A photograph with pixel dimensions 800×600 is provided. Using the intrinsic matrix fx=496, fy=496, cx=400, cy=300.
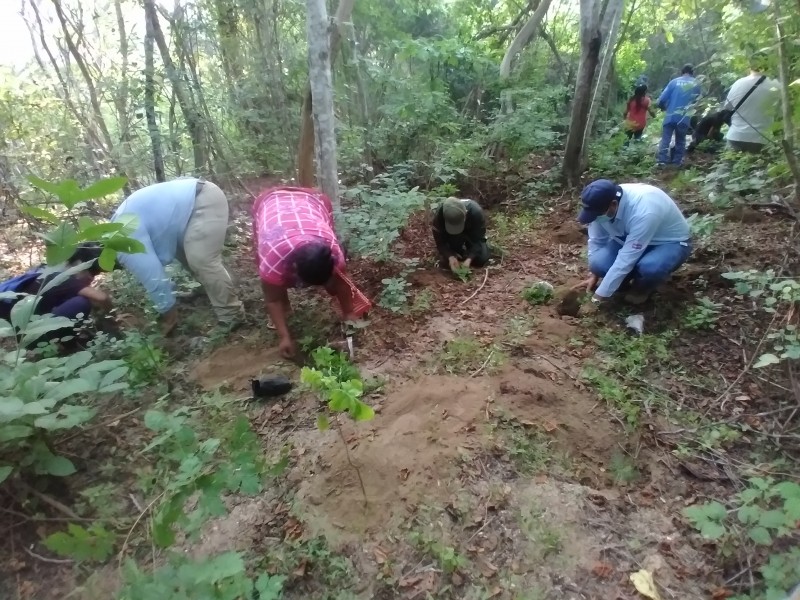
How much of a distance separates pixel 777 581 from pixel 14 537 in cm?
320

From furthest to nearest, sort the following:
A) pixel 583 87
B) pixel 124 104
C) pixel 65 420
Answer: pixel 583 87, pixel 124 104, pixel 65 420

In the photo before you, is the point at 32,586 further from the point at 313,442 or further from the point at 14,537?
the point at 313,442

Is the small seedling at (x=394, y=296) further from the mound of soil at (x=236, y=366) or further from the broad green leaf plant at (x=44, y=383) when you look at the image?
the broad green leaf plant at (x=44, y=383)

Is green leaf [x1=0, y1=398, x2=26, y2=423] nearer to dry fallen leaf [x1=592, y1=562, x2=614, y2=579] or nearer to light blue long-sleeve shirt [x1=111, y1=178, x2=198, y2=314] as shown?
light blue long-sleeve shirt [x1=111, y1=178, x2=198, y2=314]

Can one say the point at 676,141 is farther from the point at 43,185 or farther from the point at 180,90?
the point at 43,185

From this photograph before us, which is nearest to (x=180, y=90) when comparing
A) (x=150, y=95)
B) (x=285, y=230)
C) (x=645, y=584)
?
(x=150, y=95)

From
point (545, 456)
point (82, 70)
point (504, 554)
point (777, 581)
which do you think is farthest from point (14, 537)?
point (82, 70)

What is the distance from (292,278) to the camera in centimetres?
317

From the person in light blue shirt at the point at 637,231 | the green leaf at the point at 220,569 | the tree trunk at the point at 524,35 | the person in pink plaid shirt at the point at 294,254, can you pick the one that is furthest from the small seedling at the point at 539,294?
the tree trunk at the point at 524,35

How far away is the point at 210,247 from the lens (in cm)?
370

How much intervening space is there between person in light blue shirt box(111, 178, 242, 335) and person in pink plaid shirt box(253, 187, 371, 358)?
37 centimetres

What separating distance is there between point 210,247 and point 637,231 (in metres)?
3.11

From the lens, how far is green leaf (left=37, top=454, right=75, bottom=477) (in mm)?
2123

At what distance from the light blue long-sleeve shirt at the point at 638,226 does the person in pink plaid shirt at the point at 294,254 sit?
1855 mm
